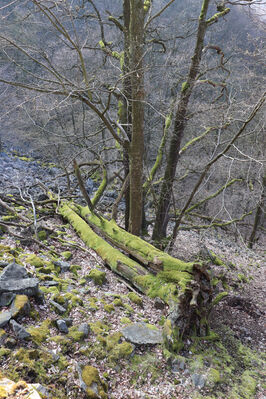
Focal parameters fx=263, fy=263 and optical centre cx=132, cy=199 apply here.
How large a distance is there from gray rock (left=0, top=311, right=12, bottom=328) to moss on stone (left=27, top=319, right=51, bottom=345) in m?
0.23

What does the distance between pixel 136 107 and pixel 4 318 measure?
462cm

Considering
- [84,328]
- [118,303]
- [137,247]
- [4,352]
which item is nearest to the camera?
[4,352]

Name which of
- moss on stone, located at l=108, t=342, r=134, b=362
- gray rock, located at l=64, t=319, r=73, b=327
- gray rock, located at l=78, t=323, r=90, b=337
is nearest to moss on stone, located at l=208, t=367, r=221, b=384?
moss on stone, located at l=108, t=342, r=134, b=362

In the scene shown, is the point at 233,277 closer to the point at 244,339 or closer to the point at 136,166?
the point at 244,339

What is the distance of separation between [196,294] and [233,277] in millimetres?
4576

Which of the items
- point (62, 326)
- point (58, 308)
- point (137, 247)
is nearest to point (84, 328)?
point (62, 326)

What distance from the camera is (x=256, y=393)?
10.5 feet

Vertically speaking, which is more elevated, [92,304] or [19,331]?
[19,331]

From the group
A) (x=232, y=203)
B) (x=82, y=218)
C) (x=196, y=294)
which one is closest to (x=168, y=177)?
(x=82, y=218)

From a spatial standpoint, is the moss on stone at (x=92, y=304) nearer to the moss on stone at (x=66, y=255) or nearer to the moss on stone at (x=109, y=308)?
the moss on stone at (x=109, y=308)

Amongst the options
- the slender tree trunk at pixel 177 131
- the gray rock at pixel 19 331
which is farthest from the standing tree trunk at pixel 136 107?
the gray rock at pixel 19 331

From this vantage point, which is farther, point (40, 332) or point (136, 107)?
point (136, 107)

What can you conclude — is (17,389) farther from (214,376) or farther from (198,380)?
(214,376)

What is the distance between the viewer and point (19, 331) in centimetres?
248
